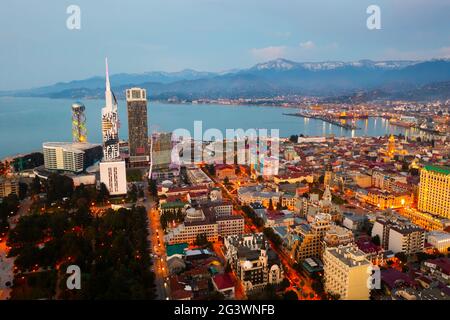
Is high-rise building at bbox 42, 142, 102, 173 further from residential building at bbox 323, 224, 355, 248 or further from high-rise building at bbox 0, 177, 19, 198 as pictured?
residential building at bbox 323, 224, 355, 248

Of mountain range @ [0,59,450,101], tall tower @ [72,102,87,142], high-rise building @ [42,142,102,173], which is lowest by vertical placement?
high-rise building @ [42,142,102,173]

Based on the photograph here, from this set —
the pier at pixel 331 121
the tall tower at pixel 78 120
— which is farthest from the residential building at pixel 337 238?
the pier at pixel 331 121

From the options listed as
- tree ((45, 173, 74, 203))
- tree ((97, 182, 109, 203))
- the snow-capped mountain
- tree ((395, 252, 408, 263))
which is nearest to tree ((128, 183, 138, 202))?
tree ((97, 182, 109, 203))

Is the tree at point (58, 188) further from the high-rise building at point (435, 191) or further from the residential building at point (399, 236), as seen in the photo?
the high-rise building at point (435, 191)

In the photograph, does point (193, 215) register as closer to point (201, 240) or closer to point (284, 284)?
point (201, 240)

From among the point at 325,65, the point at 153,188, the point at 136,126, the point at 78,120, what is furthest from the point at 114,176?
the point at 325,65

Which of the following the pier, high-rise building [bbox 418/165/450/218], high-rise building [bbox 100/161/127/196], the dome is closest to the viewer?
the dome
